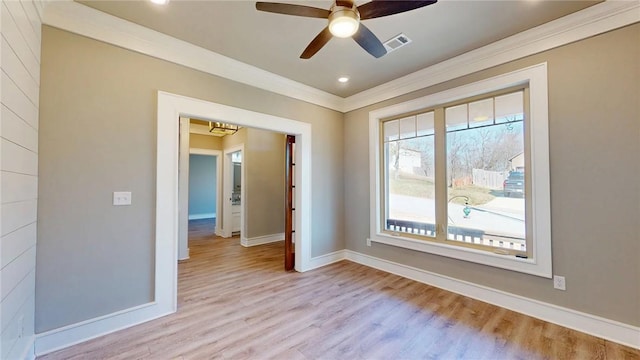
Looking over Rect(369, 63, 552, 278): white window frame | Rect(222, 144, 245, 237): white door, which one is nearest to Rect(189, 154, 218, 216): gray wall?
Rect(222, 144, 245, 237): white door

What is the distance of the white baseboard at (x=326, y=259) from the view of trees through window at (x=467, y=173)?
39.7 inches

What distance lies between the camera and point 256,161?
5.80 m

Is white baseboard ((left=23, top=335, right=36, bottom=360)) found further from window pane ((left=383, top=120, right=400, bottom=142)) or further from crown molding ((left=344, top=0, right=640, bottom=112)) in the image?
crown molding ((left=344, top=0, right=640, bottom=112))

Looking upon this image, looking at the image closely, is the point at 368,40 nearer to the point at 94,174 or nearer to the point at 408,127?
the point at 408,127

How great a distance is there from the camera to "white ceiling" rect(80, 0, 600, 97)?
2.18 meters

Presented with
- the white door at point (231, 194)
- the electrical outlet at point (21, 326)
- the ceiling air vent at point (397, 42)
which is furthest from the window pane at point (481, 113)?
the white door at point (231, 194)

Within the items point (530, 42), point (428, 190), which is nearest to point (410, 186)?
point (428, 190)

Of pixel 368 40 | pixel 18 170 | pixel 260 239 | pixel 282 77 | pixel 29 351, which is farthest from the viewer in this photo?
pixel 260 239

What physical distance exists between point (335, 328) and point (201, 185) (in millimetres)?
9599

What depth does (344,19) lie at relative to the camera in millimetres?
1681

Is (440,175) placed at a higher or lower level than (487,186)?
higher

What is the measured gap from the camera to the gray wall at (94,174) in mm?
2059

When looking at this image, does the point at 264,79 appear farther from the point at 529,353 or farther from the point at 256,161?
the point at 529,353

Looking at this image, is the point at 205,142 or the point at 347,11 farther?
the point at 205,142
